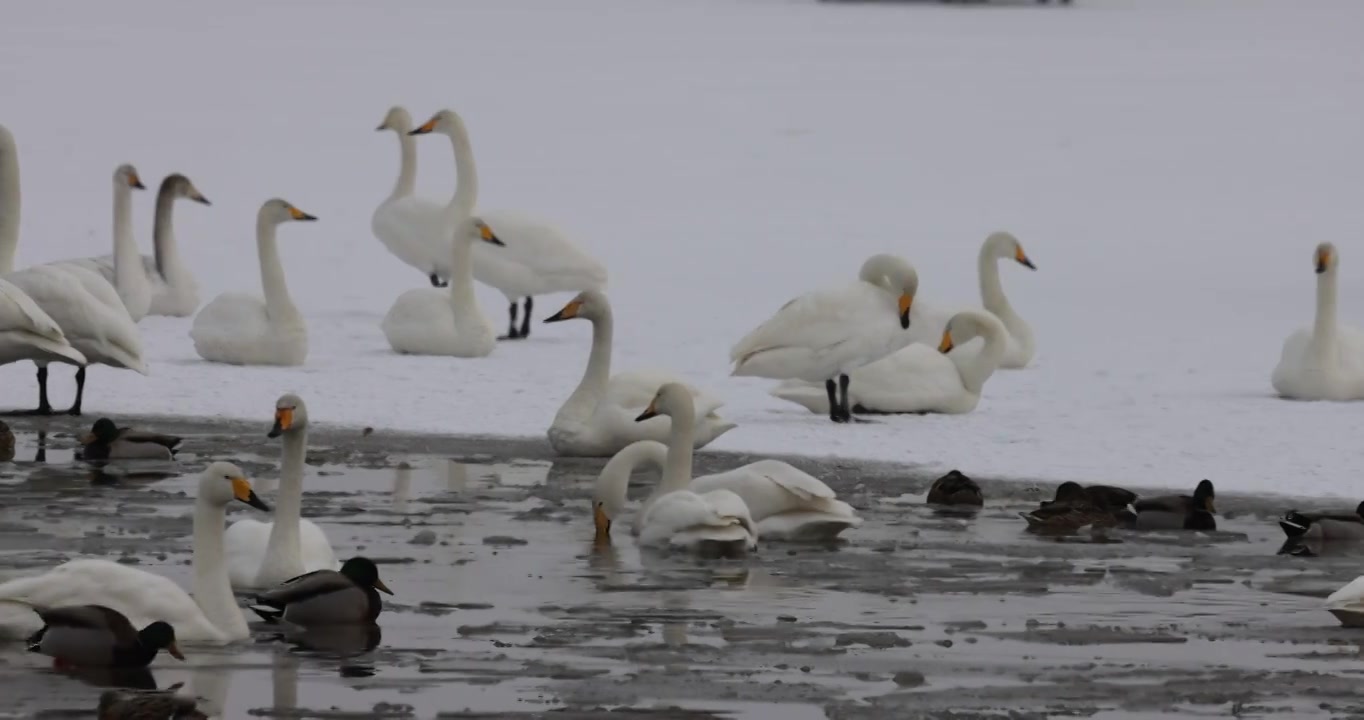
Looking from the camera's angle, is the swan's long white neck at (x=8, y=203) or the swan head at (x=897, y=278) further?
the swan's long white neck at (x=8, y=203)

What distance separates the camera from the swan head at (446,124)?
56.2ft

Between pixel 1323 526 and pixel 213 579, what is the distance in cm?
405

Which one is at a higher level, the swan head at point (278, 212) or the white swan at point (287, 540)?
the swan head at point (278, 212)

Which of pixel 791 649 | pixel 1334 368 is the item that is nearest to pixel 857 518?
pixel 791 649

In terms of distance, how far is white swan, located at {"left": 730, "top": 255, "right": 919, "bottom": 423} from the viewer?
1160 centimetres

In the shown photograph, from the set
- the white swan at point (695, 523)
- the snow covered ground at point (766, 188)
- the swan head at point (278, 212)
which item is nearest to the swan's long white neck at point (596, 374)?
the snow covered ground at point (766, 188)

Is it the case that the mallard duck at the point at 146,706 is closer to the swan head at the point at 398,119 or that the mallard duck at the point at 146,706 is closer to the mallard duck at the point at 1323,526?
the mallard duck at the point at 1323,526

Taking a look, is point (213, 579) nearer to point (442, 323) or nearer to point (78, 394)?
point (78, 394)

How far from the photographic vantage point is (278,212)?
1364cm

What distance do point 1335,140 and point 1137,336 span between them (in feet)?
41.2

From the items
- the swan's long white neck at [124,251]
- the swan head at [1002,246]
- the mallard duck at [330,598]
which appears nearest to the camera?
the mallard duck at [330,598]

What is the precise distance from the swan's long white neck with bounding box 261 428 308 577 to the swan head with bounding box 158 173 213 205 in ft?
27.9

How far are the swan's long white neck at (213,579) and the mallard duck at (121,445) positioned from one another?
11.1 ft

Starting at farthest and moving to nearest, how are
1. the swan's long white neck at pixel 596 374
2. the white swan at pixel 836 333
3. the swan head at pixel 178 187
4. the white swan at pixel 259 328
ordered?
the swan head at pixel 178 187, the white swan at pixel 259 328, the white swan at pixel 836 333, the swan's long white neck at pixel 596 374
